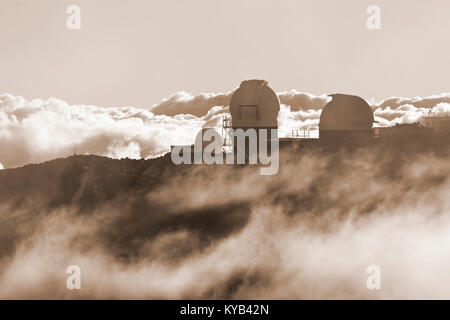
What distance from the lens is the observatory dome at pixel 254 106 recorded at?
156 ft

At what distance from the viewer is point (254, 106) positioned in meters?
47.5

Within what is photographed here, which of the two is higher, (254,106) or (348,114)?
(254,106)

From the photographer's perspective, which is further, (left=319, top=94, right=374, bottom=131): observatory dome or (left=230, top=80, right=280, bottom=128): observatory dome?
(left=319, top=94, right=374, bottom=131): observatory dome

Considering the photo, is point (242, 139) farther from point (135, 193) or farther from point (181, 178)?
point (135, 193)

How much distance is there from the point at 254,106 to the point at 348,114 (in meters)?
8.24

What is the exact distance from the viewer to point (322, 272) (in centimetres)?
3816

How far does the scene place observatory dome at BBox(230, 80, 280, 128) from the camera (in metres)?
47.5

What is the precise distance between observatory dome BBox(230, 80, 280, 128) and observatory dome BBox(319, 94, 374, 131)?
15.8 ft

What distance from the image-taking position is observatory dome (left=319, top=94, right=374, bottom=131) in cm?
4809

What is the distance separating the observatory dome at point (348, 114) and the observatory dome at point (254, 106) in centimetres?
480

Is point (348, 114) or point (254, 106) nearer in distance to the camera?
point (254, 106)


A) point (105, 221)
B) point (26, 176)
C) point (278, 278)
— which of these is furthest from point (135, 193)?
point (278, 278)

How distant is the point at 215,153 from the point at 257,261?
1170cm

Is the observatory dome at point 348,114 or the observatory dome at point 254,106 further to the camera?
the observatory dome at point 348,114
